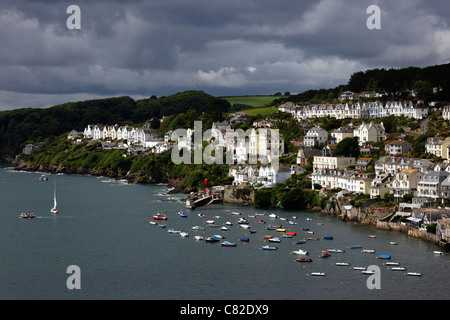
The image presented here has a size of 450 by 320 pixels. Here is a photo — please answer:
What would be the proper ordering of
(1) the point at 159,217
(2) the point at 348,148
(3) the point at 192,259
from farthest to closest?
(2) the point at 348,148 → (1) the point at 159,217 → (3) the point at 192,259

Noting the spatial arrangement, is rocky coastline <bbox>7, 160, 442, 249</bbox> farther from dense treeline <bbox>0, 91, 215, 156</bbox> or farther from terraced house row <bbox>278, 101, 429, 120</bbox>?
dense treeline <bbox>0, 91, 215, 156</bbox>

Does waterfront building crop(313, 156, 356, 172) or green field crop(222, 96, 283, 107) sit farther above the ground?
green field crop(222, 96, 283, 107)

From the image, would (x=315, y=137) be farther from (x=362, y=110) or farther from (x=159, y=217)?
(x=159, y=217)

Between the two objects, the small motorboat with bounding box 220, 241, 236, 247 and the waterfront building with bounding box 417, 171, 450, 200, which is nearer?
the small motorboat with bounding box 220, 241, 236, 247

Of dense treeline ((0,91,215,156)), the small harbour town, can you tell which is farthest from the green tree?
dense treeline ((0,91,215,156))

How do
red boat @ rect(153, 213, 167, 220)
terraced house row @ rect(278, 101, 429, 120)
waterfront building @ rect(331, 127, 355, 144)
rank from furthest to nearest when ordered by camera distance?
terraced house row @ rect(278, 101, 429, 120) < waterfront building @ rect(331, 127, 355, 144) < red boat @ rect(153, 213, 167, 220)

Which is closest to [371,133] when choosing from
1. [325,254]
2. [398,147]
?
[398,147]
